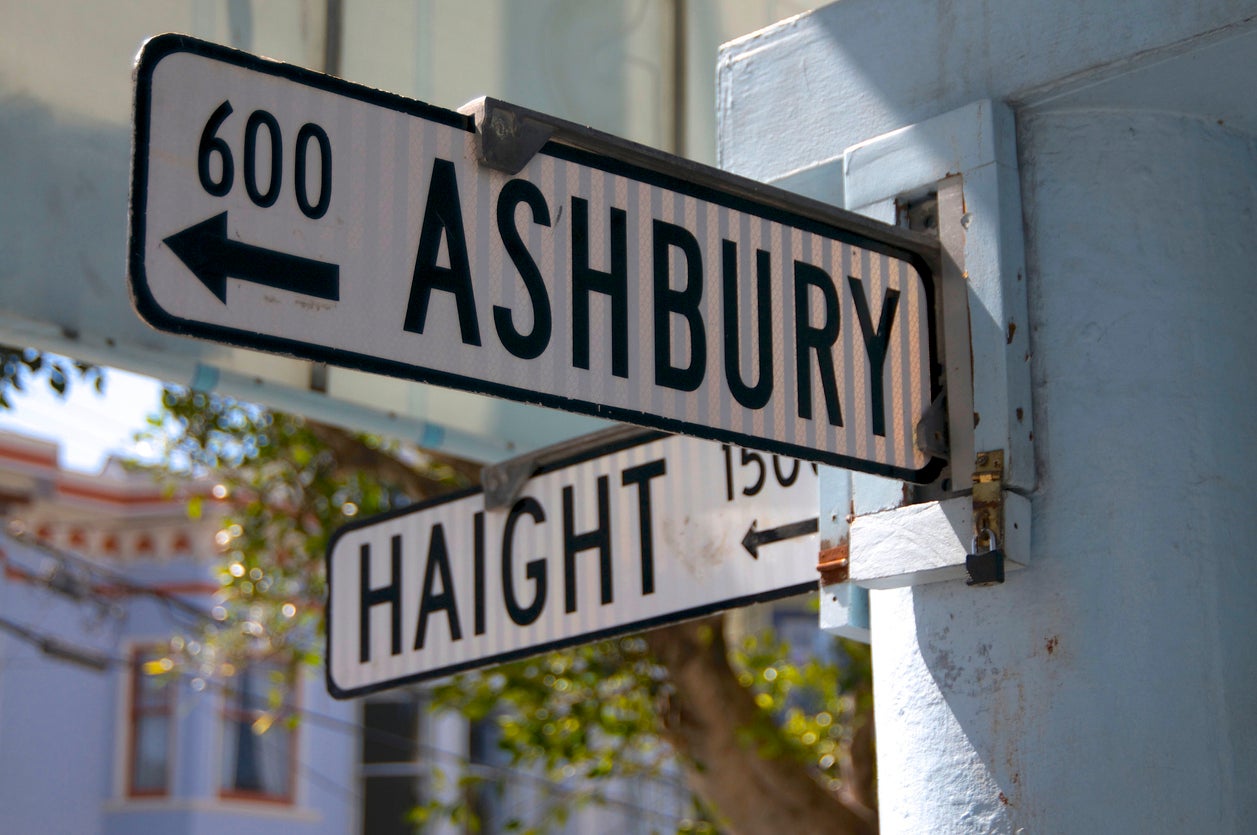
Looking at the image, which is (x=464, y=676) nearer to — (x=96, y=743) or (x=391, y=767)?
(x=96, y=743)

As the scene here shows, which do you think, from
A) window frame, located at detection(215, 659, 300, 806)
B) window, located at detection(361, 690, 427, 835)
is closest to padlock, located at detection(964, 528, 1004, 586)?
window frame, located at detection(215, 659, 300, 806)

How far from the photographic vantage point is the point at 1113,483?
2.55m

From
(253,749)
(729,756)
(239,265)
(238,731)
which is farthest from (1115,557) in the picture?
(253,749)

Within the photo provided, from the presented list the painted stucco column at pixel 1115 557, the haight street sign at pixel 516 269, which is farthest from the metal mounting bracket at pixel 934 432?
the painted stucco column at pixel 1115 557

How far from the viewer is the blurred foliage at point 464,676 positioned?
7.83 m

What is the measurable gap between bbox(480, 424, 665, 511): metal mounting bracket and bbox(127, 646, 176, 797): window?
15558 millimetres

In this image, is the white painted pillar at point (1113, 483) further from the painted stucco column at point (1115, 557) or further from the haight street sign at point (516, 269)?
the haight street sign at point (516, 269)

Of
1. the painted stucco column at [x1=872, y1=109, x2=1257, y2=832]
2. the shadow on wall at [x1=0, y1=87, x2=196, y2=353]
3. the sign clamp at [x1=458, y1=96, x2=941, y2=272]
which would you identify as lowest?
the painted stucco column at [x1=872, y1=109, x2=1257, y2=832]

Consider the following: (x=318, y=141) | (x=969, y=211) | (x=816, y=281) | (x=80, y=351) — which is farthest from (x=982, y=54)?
(x=80, y=351)

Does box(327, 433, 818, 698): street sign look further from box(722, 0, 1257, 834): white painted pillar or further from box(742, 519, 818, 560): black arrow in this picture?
box(722, 0, 1257, 834): white painted pillar

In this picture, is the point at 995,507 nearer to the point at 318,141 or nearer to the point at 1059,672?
the point at 1059,672

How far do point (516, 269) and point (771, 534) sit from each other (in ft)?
3.76

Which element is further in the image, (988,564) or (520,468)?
Answer: (520,468)

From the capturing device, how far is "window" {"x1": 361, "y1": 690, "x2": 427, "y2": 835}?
1983 centimetres
